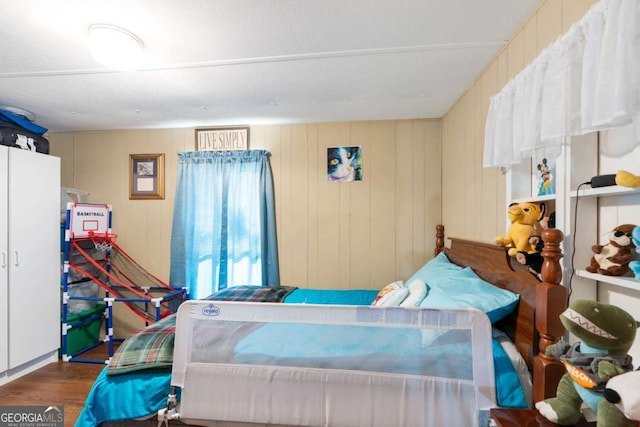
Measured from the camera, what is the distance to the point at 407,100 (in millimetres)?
2350

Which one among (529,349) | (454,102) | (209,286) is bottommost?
(209,286)

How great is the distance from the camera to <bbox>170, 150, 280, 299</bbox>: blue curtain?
9.48 ft

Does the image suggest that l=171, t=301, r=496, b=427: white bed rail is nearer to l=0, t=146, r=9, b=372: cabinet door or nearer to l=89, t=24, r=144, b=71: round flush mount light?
l=89, t=24, r=144, b=71: round flush mount light

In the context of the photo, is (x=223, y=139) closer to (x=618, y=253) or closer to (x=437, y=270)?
(x=437, y=270)

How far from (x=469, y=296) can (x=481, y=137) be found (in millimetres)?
1177

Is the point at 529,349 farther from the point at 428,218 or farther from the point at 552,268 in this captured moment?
the point at 428,218

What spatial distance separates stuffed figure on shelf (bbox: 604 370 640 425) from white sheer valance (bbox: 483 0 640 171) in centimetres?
68

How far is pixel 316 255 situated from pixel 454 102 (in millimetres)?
1900

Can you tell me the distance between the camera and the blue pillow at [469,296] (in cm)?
119

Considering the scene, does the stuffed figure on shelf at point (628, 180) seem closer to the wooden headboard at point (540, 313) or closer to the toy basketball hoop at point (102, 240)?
the wooden headboard at point (540, 313)

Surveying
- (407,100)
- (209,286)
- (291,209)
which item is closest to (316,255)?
(291,209)

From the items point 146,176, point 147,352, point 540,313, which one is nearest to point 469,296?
point 540,313

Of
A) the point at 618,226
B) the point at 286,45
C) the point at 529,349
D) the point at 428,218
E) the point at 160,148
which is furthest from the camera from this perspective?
the point at 160,148

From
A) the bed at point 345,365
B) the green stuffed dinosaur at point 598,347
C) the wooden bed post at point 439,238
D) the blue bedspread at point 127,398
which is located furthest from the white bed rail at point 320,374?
the wooden bed post at point 439,238
